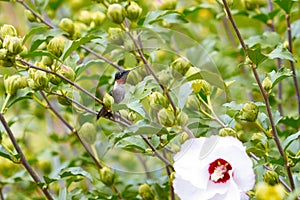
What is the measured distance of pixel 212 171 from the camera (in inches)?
34.5

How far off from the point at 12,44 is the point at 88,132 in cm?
26

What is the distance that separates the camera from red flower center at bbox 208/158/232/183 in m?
0.86

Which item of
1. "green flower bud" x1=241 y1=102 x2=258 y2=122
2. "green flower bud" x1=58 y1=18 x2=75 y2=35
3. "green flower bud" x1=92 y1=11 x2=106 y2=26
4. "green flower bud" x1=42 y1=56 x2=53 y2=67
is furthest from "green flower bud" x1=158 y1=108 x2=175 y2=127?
"green flower bud" x1=92 y1=11 x2=106 y2=26

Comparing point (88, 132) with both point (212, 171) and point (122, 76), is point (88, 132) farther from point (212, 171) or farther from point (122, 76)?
point (212, 171)

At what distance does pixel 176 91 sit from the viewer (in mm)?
968

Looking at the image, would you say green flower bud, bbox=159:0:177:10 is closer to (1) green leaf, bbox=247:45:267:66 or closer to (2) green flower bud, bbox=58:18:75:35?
(2) green flower bud, bbox=58:18:75:35

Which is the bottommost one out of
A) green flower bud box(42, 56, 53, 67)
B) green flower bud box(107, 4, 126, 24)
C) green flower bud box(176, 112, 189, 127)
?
green flower bud box(176, 112, 189, 127)

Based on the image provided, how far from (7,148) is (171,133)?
12.5 inches

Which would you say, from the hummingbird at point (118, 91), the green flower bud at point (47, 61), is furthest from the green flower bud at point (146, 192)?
the green flower bud at point (47, 61)

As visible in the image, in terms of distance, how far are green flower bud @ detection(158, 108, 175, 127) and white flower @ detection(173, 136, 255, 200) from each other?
0.05 metres

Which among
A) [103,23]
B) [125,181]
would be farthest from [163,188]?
[103,23]

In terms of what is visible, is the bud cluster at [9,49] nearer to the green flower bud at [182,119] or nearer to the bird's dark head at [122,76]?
the bird's dark head at [122,76]

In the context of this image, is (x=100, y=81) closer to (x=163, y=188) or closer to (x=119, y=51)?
(x=119, y=51)

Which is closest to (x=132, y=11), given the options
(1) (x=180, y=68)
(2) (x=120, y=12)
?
(2) (x=120, y=12)
